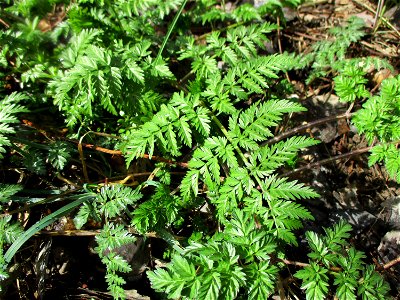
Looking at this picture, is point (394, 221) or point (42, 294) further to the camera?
point (394, 221)

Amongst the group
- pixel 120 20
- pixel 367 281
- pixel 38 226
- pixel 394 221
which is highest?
pixel 120 20

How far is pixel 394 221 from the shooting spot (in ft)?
10.1

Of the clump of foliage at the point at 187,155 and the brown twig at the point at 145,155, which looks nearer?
the clump of foliage at the point at 187,155

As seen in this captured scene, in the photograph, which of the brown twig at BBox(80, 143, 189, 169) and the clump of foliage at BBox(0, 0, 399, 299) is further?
the brown twig at BBox(80, 143, 189, 169)

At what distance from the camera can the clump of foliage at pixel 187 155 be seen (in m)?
2.13

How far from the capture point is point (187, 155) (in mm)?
3080

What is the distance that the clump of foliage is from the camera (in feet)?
6.99

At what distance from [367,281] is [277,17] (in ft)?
8.94

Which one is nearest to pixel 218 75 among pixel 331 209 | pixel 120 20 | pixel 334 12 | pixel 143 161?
pixel 143 161

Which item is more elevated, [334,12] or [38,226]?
[334,12]

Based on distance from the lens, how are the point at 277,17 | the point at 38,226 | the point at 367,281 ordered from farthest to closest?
1. the point at 277,17
2. the point at 38,226
3. the point at 367,281

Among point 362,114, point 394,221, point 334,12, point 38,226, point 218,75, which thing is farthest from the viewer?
point 334,12

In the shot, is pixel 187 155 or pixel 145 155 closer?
pixel 145 155

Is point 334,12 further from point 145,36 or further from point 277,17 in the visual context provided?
point 145,36
